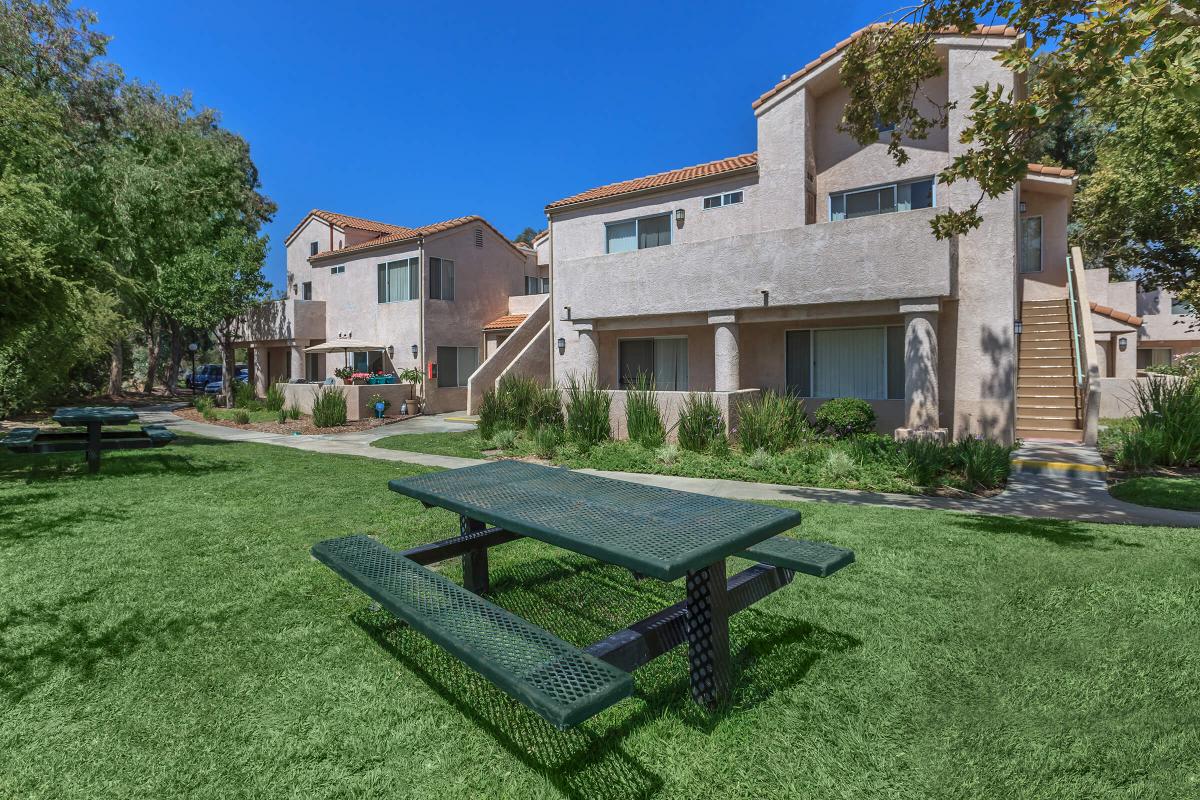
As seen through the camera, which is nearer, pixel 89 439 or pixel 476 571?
pixel 476 571

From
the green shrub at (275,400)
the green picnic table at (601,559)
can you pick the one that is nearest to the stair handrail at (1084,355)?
the green picnic table at (601,559)

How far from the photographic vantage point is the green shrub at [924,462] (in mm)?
8875

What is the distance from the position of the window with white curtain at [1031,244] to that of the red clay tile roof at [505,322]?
16260mm

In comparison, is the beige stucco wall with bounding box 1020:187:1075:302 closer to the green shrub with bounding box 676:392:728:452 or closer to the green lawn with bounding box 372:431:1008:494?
the green lawn with bounding box 372:431:1008:494

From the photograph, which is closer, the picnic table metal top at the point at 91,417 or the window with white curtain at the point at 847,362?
the picnic table metal top at the point at 91,417

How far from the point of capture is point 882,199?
1439 centimetres

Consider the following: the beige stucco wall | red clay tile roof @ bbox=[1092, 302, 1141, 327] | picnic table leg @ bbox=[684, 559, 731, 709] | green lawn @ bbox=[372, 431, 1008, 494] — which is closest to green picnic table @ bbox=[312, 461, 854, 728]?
picnic table leg @ bbox=[684, 559, 731, 709]

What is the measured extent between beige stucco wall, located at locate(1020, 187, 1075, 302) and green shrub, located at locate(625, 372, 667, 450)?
418 inches

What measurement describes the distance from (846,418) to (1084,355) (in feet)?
16.6

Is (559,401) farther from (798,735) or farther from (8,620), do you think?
(798,735)

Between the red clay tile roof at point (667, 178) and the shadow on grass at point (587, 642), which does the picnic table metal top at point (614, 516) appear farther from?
the red clay tile roof at point (667, 178)

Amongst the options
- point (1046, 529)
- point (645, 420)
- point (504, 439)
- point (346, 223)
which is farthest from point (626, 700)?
point (346, 223)

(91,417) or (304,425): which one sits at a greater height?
(91,417)

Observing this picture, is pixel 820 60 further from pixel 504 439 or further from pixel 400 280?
pixel 400 280
